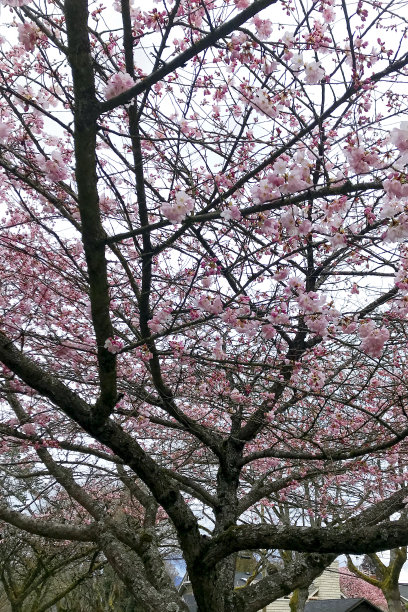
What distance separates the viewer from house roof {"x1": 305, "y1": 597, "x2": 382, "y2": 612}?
502 inches

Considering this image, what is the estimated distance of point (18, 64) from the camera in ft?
12.4

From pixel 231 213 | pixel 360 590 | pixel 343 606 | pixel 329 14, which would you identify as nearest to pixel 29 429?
pixel 231 213

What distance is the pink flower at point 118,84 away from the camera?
9.04ft

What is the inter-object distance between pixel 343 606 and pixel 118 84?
1387 centimetres

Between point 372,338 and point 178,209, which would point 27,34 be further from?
point 372,338

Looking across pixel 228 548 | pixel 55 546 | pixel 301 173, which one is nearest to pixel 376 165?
pixel 301 173

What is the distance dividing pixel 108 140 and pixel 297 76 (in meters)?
1.27

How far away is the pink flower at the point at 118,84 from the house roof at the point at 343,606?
13.3 meters

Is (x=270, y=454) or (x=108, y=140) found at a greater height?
(x=108, y=140)

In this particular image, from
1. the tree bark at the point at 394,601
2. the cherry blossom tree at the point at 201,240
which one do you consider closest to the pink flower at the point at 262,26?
the cherry blossom tree at the point at 201,240

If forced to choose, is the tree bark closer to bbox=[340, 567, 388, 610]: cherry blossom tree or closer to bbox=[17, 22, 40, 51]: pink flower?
bbox=[17, 22, 40, 51]: pink flower

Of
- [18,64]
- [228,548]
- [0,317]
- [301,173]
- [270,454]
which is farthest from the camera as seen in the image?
[270,454]

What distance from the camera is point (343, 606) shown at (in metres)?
13.1

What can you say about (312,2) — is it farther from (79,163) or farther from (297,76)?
(79,163)
